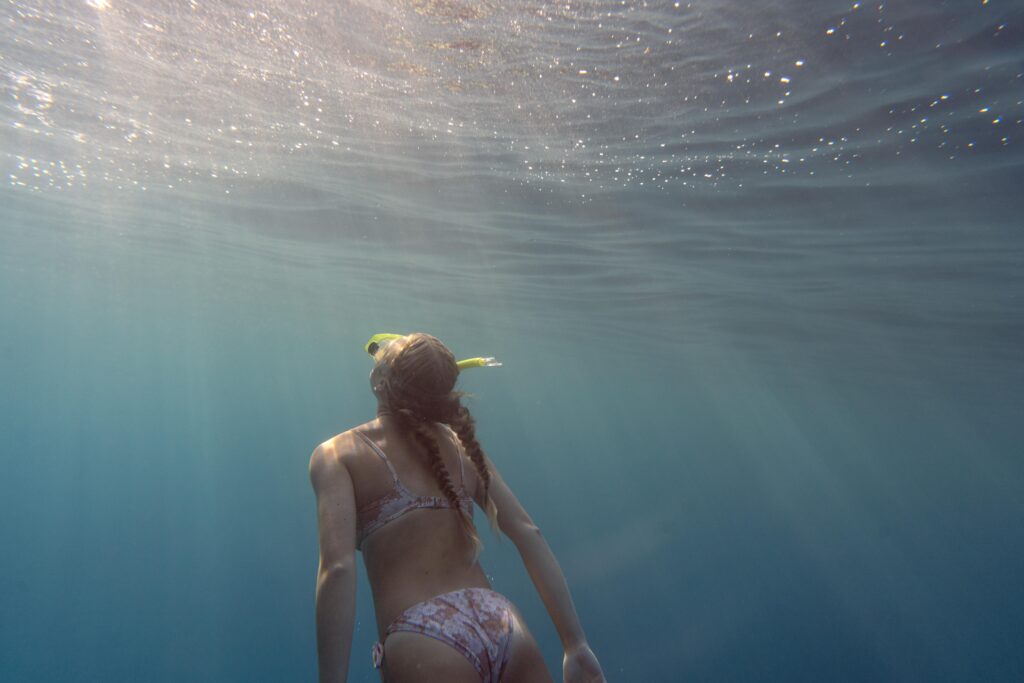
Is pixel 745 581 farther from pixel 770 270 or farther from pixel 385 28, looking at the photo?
Result: pixel 385 28

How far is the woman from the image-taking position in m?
2.55

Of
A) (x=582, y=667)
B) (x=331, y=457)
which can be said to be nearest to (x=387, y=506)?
(x=331, y=457)

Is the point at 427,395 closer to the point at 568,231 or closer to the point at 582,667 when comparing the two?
the point at 582,667

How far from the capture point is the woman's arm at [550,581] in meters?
3.03

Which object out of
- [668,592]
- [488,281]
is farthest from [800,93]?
[668,592]

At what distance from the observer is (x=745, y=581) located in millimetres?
37562

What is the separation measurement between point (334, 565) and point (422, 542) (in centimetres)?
50

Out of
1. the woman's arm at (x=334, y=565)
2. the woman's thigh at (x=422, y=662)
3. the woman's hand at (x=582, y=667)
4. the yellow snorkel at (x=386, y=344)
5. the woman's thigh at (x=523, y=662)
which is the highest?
the yellow snorkel at (x=386, y=344)

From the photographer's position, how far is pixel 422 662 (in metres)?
2.52

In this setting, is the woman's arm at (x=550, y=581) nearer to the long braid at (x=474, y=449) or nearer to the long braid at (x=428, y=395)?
the long braid at (x=474, y=449)

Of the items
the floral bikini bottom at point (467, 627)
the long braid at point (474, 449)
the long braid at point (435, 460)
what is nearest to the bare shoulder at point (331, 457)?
the long braid at point (435, 460)

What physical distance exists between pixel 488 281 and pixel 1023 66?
1819 cm

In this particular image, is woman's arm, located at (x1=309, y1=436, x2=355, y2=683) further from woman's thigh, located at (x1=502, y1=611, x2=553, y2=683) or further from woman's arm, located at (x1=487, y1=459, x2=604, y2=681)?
woman's arm, located at (x1=487, y1=459, x2=604, y2=681)

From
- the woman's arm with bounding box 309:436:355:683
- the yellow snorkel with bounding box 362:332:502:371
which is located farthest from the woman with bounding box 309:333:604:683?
the yellow snorkel with bounding box 362:332:502:371
